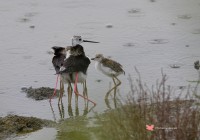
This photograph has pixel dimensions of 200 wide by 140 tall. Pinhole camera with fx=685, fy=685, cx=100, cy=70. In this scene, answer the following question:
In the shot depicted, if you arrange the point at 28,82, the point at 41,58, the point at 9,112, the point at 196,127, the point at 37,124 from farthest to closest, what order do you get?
the point at 41,58 → the point at 28,82 → the point at 9,112 → the point at 37,124 → the point at 196,127

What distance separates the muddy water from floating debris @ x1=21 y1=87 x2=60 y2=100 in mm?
107

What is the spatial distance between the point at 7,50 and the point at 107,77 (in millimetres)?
2314

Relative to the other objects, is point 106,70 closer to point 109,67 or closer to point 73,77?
point 109,67

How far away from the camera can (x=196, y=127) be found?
612cm

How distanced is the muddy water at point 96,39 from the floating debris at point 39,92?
107 mm

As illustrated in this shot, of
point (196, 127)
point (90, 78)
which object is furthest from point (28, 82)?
point (196, 127)

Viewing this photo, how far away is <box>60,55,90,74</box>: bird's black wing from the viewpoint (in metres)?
9.02

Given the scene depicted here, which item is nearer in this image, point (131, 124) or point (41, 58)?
point (131, 124)

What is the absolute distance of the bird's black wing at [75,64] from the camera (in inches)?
355

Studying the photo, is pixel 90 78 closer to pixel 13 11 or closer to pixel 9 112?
pixel 9 112

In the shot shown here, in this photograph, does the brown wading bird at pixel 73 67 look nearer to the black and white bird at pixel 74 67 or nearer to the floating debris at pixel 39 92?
the black and white bird at pixel 74 67

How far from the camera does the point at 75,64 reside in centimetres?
909

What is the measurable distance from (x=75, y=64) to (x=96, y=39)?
9.72 feet

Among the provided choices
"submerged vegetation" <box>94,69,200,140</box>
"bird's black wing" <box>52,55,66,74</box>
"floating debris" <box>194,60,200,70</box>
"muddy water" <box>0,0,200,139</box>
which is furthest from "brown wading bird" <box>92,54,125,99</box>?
"submerged vegetation" <box>94,69,200,140</box>
